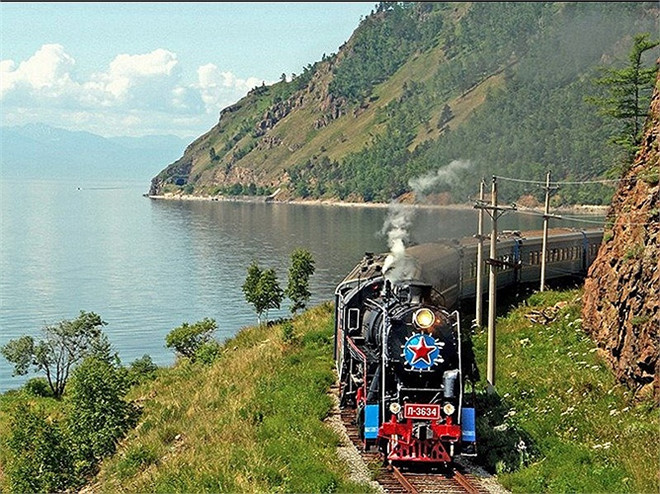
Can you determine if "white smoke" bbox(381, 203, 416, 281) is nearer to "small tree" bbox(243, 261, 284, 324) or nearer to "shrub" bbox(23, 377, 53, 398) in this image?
"shrub" bbox(23, 377, 53, 398)

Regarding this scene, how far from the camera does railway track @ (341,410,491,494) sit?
1822 centimetres

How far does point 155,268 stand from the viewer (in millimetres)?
113562

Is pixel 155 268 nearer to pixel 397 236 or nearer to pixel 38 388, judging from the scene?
pixel 38 388

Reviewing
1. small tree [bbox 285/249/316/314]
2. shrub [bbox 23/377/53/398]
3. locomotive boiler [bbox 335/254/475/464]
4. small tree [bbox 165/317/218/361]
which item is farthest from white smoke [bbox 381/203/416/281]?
small tree [bbox 285/249/316/314]

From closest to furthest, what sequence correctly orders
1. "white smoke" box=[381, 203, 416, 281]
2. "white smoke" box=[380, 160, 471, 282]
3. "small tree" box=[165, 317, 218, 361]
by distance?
1. "white smoke" box=[380, 160, 471, 282]
2. "white smoke" box=[381, 203, 416, 281]
3. "small tree" box=[165, 317, 218, 361]

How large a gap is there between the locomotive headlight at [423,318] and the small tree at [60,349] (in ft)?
145

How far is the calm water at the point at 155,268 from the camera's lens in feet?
242

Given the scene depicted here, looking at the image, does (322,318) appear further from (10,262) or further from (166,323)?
(10,262)

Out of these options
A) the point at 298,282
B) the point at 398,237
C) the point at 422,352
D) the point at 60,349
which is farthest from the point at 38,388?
the point at 422,352

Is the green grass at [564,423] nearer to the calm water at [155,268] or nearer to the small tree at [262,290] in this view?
the calm water at [155,268]

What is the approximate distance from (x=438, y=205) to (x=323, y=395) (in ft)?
94.8

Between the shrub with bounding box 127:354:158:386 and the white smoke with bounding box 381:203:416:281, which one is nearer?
the white smoke with bounding box 381:203:416:281

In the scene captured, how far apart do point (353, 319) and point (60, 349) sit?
44.8m

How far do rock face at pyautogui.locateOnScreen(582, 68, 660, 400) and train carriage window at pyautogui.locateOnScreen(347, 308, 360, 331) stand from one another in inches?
329
